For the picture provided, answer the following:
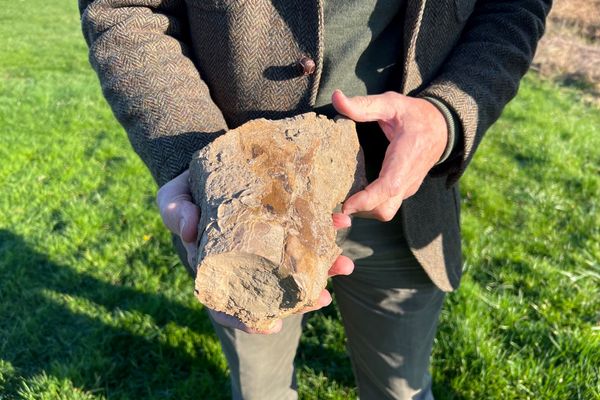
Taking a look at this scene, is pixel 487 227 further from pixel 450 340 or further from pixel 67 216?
pixel 67 216

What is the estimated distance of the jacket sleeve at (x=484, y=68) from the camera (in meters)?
1.70

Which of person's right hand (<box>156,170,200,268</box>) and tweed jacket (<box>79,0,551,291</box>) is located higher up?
tweed jacket (<box>79,0,551,291</box>)

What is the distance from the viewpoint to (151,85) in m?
1.68

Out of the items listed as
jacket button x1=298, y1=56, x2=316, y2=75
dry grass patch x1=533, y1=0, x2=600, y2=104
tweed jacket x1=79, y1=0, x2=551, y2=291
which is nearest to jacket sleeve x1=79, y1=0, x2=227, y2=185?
tweed jacket x1=79, y1=0, x2=551, y2=291

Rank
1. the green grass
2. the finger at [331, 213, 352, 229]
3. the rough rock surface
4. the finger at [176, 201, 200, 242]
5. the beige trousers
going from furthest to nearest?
1. the green grass
2. the beige trousers
3. the finger at [331, 213, 352, 229]
4. the finger at [176, 201, 200, 242]
5. the rough rock surface

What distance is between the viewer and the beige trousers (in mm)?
1980

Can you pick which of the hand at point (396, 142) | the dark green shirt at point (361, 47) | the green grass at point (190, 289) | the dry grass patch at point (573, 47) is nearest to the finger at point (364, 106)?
the hand at point (396, 142)

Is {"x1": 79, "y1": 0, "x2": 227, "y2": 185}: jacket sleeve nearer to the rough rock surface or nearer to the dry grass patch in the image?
the rough rock surface

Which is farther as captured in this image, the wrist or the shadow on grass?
the shadow on grass

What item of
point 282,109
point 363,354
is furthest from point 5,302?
point 282,109

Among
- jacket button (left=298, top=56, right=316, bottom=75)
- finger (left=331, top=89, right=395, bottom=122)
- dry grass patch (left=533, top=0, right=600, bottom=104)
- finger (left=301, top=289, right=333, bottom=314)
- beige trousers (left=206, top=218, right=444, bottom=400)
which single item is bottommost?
dry grass patch (left=533, top=0, right=600, bottom=104)

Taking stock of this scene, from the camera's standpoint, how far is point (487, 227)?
4.33 metres

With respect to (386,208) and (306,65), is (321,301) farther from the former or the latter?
(306,65)

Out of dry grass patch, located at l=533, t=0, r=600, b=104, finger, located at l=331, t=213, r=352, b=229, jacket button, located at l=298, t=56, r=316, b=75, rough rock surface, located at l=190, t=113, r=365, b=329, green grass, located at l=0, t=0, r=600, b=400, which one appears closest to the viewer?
rough rock surface, located at l=190, t=113, r=365, b=329
